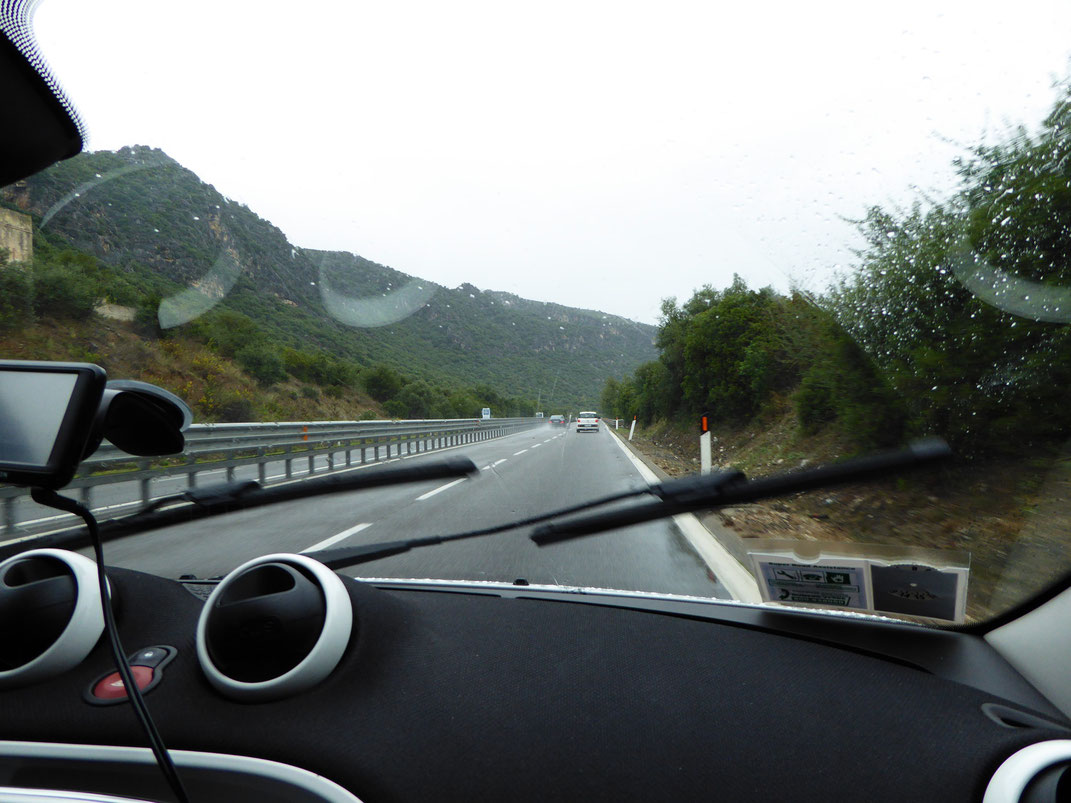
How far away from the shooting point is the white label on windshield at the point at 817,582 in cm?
203

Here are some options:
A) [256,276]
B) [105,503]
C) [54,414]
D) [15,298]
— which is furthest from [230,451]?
[54,414]

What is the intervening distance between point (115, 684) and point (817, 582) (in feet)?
6.53

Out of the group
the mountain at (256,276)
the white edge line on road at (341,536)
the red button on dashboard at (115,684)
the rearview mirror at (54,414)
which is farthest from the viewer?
the white edge line on road at (341,536)

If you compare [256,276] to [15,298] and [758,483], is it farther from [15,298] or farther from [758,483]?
[758,483]

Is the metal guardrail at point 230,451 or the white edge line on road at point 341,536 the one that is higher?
the metal guardrail at point 230,451

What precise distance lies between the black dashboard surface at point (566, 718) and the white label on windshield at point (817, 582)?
0.23 metres

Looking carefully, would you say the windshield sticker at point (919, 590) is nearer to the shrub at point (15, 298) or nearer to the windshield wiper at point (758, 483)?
the windshield wiper at point (758, 483)

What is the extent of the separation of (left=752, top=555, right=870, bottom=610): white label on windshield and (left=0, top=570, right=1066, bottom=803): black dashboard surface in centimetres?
23

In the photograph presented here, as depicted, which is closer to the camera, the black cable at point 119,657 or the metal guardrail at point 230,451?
the black cable at point 119,657

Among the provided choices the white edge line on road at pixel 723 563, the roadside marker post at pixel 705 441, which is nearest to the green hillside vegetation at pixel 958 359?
the white edge line on road at pixel 723 563

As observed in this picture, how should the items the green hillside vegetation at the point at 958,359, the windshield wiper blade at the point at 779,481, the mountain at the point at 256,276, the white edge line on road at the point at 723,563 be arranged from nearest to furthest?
the windshield wiper blade at the point at 779,481
the mountain at the point at 256,276
the green hillside vegetation at the point at 958,359
the white edge line on road at the point at 723,563

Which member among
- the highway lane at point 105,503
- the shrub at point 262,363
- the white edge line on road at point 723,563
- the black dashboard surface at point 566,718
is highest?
the shrub at point 262,363

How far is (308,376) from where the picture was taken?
3668 millimetres

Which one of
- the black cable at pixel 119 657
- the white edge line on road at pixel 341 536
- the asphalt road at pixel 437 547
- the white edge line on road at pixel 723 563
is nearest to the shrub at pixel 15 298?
the asphalt road at pixel 437 547
